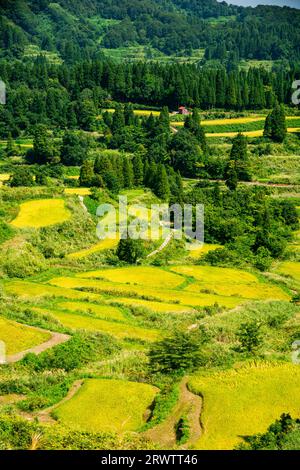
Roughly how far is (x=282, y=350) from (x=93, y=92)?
254 ft

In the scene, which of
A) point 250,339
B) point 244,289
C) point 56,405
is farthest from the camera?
point 244,289

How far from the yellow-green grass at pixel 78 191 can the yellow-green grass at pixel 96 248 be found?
9.69 metres

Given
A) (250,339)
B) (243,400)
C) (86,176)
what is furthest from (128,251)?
(243,400)

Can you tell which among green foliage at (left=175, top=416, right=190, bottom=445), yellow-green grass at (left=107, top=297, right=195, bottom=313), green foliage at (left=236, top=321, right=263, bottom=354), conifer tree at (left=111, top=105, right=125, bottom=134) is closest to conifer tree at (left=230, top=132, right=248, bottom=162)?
conifer tree at (left=111, top=105, right=125, bottom=134)

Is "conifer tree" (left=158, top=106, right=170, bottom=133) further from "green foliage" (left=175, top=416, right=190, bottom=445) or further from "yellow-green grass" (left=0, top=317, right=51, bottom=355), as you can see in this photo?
"green foliage" (left=175, top=416, right=190, bottom=445)

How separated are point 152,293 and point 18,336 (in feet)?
42.1

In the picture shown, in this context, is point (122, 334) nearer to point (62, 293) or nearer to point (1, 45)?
point (62, 293)

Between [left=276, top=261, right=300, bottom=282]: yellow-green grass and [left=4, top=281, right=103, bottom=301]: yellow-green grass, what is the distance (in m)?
16.6

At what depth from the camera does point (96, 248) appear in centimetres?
5481

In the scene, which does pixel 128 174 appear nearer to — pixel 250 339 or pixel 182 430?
pixel 250 339

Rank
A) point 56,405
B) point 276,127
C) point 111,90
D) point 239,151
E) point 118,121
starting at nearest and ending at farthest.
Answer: point 56,405 < point 239,151 < point 276,127 < point 118,121 < point 111,90

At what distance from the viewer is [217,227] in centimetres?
6241

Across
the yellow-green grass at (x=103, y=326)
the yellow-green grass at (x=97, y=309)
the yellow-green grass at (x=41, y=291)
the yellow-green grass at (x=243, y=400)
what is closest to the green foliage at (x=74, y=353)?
the yellow-green grass at (x=103, y=326)
